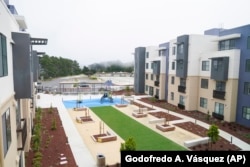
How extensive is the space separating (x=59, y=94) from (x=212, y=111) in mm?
28157

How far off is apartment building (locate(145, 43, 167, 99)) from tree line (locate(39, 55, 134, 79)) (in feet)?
136

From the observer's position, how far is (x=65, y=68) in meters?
79.8

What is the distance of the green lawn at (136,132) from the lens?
14.1 m

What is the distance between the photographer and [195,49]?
24.3 metres

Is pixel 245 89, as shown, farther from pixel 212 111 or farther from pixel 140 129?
pixel 140 129

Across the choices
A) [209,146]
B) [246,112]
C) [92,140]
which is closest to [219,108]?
[246,112]

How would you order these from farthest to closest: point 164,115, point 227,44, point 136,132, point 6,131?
point 164,115
point 227,44
point 136,132
point 6,131

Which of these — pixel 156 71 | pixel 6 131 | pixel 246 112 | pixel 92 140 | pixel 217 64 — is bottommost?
pixel 92 140

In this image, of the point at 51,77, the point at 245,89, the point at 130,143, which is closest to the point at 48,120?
the point at 130,143

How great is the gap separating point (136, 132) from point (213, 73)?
11.3 metres

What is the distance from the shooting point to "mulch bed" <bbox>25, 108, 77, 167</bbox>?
11.4 meters

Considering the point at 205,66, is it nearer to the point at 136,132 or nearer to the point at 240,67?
the point at 240,67

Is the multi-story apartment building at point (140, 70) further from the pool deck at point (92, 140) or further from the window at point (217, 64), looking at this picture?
the window at point (217, 64)

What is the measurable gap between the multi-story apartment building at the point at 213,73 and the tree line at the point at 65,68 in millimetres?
51269
